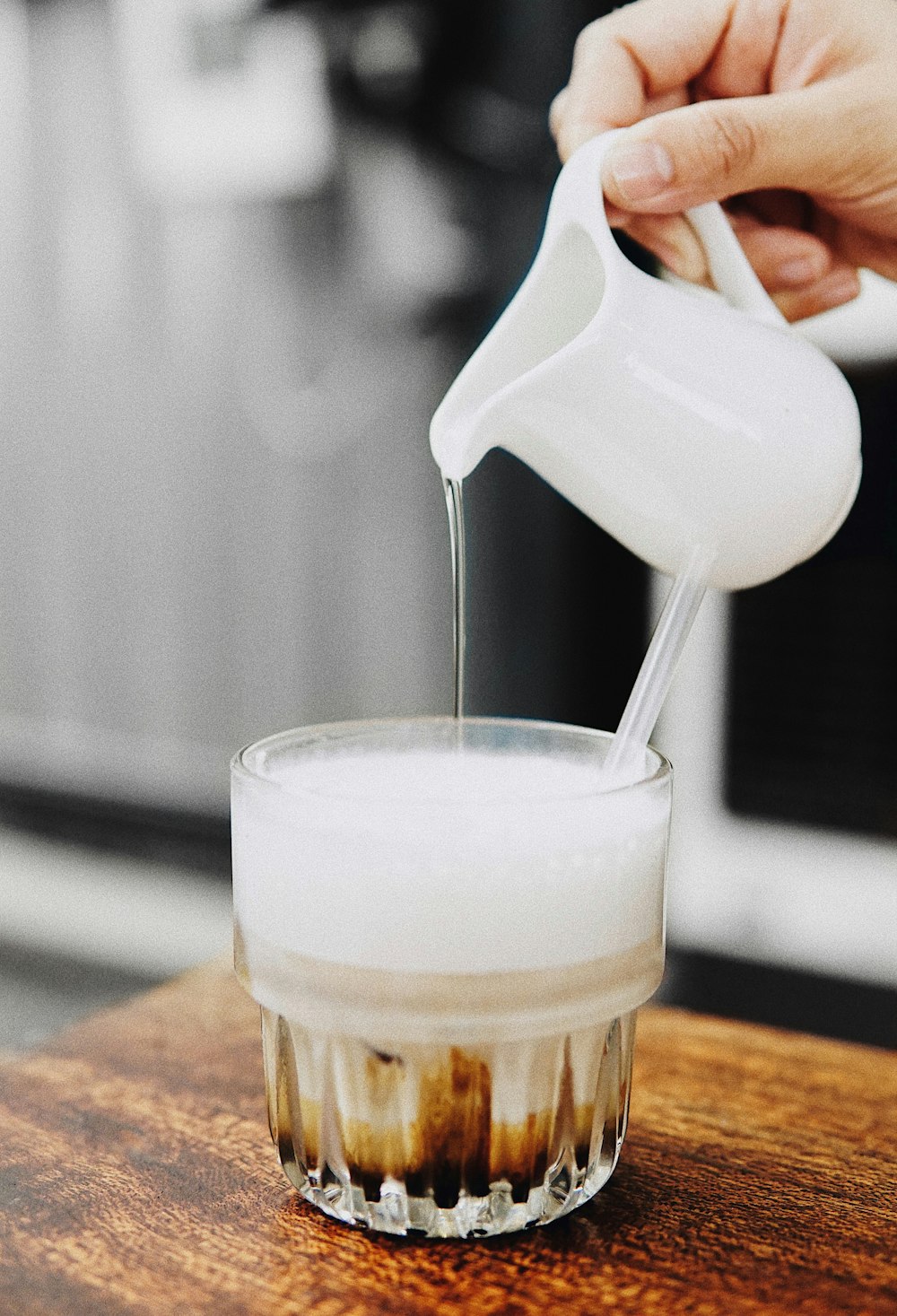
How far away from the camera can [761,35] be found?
1007mm

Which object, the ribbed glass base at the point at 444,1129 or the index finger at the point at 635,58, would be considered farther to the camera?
the index finger at the point at 635,58

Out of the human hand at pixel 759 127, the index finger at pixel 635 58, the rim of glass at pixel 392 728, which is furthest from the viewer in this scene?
the index finger at pixel 635 58

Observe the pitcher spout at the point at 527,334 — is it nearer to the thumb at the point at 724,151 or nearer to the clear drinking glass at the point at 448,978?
the thumb at the point at 724,151

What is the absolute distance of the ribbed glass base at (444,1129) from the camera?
2.08 feet

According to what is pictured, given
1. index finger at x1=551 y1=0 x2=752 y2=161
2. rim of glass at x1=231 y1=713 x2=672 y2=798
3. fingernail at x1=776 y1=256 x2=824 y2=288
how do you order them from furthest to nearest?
fingernail at x1=776 y1=256 x2=824 y2=288
index finger at x1=551 y1=0 x2=752 y2=161
rim of glass at x1=231 y1=713 x2=672 y2=798

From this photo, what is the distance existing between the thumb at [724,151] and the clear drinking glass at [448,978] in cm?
36

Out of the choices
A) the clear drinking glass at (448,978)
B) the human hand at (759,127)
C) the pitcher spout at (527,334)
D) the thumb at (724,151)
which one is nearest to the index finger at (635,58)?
the human hand at (759,127)

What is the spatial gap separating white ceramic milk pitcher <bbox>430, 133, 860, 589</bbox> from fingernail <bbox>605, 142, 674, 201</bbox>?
1cm

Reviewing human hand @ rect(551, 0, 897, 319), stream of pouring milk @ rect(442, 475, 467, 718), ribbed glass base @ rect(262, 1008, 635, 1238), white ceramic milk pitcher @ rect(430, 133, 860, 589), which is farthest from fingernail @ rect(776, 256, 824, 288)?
ribbed glass base @ rect(262, 1008, 635, 1238)

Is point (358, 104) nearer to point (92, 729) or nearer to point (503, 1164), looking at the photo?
point (92, 729)

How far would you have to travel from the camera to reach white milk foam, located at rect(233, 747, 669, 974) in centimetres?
59

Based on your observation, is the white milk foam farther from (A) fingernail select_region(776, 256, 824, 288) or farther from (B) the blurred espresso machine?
(B) the blurred espresso machine

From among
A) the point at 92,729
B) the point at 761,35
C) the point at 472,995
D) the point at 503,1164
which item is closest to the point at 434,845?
the point at 472,995

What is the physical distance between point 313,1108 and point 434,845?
182 millimetres
